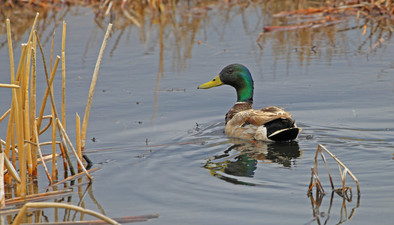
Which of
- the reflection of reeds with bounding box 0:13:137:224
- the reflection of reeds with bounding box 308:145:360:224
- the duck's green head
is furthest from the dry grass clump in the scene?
the duck's green head

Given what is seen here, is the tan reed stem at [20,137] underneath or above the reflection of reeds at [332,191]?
above

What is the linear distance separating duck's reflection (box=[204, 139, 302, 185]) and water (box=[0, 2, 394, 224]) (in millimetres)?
12

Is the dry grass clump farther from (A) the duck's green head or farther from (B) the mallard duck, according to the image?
(A) the duck's green head

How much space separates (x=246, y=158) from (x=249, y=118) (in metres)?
1.01

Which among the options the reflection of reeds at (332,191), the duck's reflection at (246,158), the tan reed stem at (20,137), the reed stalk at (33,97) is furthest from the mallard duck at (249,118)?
the tan reed stem at (20,137)

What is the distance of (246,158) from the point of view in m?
6.91

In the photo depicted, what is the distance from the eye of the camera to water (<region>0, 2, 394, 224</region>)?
5.29m

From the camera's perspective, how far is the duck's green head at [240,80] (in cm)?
878

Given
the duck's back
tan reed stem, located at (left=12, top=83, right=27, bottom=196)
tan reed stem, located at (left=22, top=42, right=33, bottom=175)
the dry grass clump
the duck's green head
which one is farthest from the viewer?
the duck's green head

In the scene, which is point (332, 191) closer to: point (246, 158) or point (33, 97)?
point (246, 158)

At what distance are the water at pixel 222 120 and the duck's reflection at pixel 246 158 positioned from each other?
0.04 feet

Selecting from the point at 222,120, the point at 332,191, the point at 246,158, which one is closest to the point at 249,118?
the point at 222,120

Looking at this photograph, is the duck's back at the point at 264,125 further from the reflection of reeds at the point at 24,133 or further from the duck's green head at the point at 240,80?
the reflection of reeds at the point at 24,133

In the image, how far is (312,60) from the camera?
1093 centimetres
